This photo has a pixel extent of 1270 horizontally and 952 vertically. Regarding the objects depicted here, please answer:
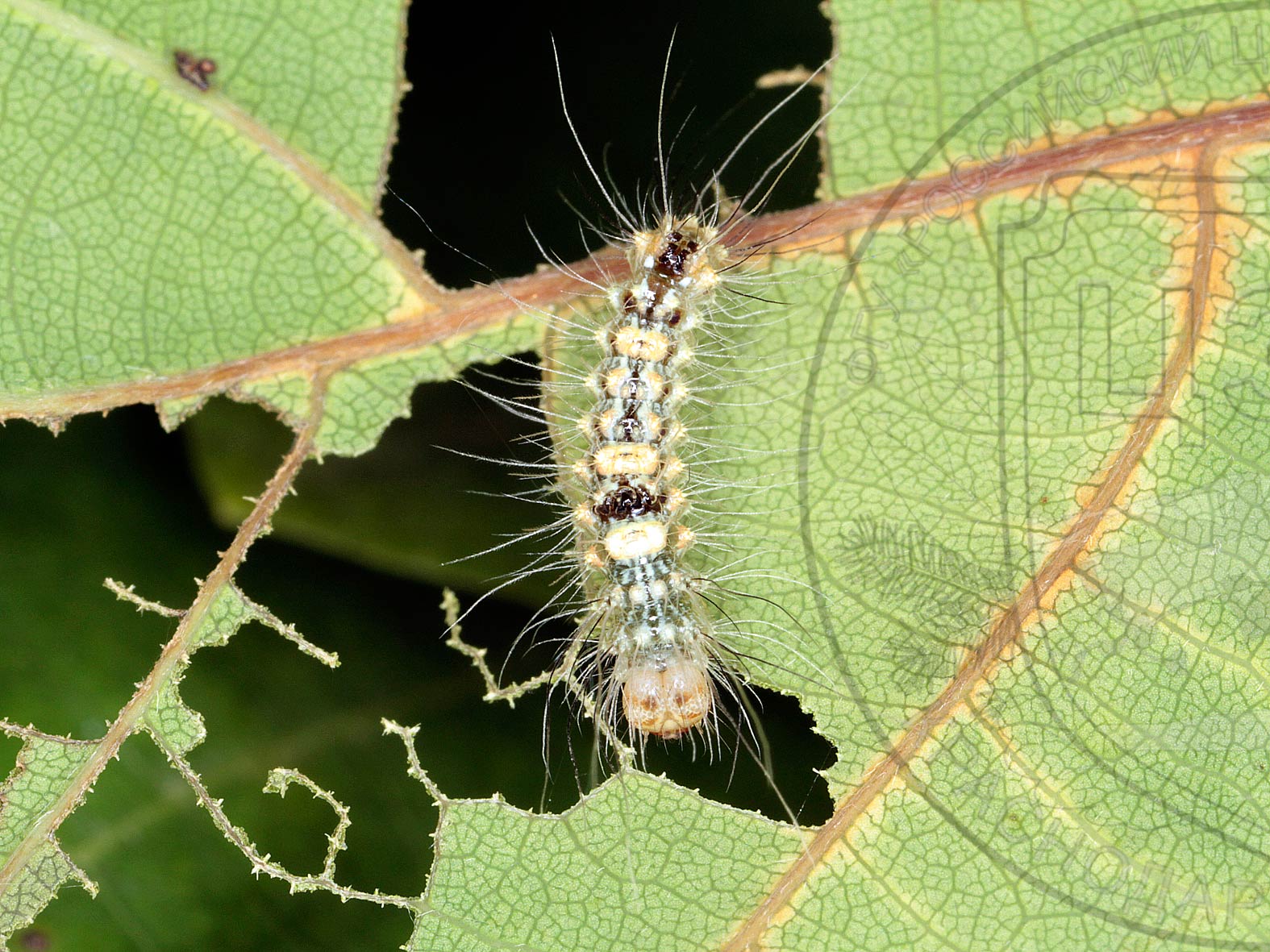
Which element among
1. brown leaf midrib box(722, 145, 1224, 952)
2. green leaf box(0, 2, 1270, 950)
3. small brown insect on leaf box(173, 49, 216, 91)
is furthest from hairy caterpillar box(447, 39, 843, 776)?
small brown insect on leaf box(173, 49, 216, 91)

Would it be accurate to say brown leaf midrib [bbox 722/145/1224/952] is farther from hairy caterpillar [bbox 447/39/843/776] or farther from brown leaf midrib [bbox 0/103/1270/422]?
hairy caterpillar [bbox 447/39/843/776]

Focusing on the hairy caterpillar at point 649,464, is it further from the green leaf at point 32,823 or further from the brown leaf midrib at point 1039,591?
the green leaf at point 32,823

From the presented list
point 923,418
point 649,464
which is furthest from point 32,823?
point 923,418

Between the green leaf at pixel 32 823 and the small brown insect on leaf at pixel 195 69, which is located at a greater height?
the small brown insect on leaf at pixel 195 69

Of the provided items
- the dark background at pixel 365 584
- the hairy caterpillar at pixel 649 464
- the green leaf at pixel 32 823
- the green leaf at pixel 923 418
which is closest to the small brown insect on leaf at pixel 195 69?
the green leaf at pixel 923 418

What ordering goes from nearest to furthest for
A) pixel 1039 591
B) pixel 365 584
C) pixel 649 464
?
pixel 1039 591 < pixel 649 464 < pixel 365 584

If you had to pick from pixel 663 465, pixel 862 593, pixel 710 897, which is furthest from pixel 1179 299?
pixel 710 897

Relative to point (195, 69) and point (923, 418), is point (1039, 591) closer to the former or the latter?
point (923, 418)
